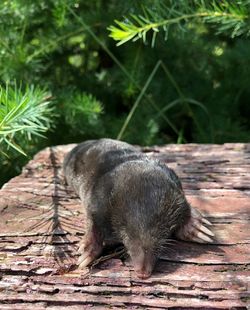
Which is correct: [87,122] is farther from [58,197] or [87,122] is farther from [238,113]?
[238,113]

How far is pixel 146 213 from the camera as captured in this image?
Answer: 69.8 inches

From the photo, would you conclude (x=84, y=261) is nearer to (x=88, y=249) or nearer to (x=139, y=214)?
(x=88, y=249)

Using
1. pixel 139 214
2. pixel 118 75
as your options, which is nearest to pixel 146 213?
pixel 139 214

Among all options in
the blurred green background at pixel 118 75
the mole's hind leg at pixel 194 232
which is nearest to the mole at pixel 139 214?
the mole's hind leg at pixel 194 232

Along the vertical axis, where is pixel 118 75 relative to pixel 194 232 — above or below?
above

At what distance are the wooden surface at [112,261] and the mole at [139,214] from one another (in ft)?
0.17

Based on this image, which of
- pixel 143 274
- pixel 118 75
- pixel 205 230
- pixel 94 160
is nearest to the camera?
pixel 143 274

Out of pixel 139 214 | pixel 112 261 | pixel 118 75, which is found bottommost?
pixel 112 261

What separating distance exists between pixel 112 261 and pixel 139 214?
0.20 metres

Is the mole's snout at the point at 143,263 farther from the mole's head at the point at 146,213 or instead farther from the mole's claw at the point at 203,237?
the mole's claw at the point at 203,237

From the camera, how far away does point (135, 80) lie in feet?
11.6

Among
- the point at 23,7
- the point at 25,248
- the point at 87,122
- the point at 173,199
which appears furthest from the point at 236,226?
the point at 23,7

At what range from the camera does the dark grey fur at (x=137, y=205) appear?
1.75 m

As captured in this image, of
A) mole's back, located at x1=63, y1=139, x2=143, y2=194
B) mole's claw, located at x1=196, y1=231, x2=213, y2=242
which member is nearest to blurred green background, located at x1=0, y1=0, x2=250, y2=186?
mole's back, located at x1=63, y1=139, x2=143, y2=194
